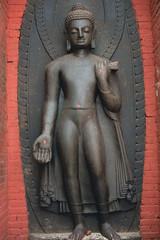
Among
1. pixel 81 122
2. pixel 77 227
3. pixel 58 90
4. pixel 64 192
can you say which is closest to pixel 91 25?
pixel 58 90

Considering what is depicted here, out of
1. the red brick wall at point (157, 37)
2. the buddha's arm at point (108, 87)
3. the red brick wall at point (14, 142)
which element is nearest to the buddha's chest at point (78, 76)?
the buddha's arm at point (108, 87)

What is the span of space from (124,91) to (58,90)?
859 millimetres

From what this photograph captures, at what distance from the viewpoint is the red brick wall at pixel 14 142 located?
3602 mm

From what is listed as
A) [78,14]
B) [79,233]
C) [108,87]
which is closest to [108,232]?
[79,233]

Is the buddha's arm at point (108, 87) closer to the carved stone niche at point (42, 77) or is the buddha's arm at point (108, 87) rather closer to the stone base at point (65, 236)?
the carved stone niche at point (42, 77)

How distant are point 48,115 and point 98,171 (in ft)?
2.87

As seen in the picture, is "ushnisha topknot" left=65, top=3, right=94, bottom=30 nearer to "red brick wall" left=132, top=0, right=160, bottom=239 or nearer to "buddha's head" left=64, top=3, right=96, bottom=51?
"buddha's head" left=64, top=3, right=96, bottom=51

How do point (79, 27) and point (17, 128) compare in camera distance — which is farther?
point (17, 128)

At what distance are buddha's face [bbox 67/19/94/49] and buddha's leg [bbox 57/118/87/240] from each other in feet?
3.49

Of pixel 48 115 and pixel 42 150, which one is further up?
pixel 48 115

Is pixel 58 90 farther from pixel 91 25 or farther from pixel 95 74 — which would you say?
pixel 91 25

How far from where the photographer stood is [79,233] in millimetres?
3301

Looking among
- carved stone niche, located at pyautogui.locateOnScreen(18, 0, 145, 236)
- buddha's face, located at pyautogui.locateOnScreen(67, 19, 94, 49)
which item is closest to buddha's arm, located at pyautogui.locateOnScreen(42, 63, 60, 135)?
carved stone niche, located at pyautogui.locateOnScreen(18, 0, 145, 236)

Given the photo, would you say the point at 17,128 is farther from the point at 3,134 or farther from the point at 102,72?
the point at 102,72
